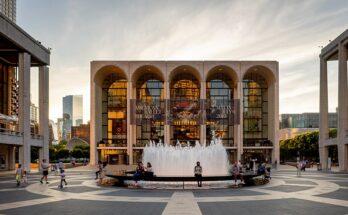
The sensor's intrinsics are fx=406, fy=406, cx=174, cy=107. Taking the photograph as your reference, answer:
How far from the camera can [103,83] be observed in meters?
84.0

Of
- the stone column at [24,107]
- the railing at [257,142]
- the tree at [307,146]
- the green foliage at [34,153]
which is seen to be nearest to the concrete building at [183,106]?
the railing at [257,142]

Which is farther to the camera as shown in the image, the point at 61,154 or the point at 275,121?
the point at 61,154

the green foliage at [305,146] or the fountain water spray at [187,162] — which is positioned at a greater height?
the fountain water spray at [187,162]

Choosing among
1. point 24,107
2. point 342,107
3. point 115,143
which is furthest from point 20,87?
point 342,107

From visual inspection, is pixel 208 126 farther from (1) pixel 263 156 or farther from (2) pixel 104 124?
(2) pixel 104 124

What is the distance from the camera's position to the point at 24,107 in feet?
159

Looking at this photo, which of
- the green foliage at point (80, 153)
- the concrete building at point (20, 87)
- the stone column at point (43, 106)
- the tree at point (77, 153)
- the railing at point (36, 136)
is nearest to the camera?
the concrete building at point (20, 87)

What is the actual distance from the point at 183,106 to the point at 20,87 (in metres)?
34.6

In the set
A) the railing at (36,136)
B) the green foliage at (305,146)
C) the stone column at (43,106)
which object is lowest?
the green foliage at (305,146)

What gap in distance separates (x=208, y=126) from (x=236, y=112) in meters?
10.9

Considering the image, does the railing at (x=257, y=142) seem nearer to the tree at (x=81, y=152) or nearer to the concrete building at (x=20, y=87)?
the concrete building at (x=20, y=87)

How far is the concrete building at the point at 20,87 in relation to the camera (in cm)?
4503

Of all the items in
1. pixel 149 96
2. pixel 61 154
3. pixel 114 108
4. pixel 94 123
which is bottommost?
pixel 61 154

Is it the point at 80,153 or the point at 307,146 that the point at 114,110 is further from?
the point at 307,146
